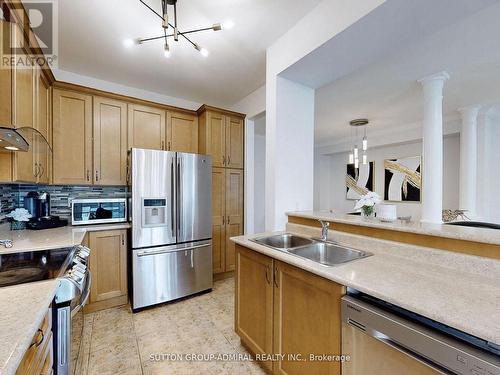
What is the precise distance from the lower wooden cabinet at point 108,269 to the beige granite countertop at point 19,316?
138 centimetres

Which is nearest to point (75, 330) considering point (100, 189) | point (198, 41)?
point (100, 189)

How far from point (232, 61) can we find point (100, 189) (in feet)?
7.50

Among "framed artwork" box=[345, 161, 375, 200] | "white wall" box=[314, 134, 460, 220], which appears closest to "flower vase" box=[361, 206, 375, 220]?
"white wall" box=[314, 134, 460, 220]

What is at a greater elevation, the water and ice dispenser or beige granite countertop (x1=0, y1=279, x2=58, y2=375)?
the water and ice dispenser

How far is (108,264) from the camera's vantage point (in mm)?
2395

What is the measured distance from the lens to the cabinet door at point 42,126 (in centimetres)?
192

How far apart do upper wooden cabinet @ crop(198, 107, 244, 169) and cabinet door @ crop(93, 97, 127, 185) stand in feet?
3.22

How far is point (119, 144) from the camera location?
271 cm

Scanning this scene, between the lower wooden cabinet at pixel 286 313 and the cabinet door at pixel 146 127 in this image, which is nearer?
the lower wooden cabinet at pixel 286 313

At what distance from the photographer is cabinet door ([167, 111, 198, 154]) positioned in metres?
3.06

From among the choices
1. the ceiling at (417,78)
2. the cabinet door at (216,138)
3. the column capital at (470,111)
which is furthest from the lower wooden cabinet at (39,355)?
the column capital at (470,111)

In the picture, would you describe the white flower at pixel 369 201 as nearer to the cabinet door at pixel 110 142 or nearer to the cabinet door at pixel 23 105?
the cabinet door at pixel 23 105

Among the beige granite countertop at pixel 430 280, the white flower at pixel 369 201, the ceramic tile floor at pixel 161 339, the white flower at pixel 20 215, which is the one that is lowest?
the ceramic tile floor at pixel 161 339

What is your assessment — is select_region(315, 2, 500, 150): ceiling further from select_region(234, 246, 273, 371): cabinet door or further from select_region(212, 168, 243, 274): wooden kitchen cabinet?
select_region(234, 246, 273, 371): cabinet door
